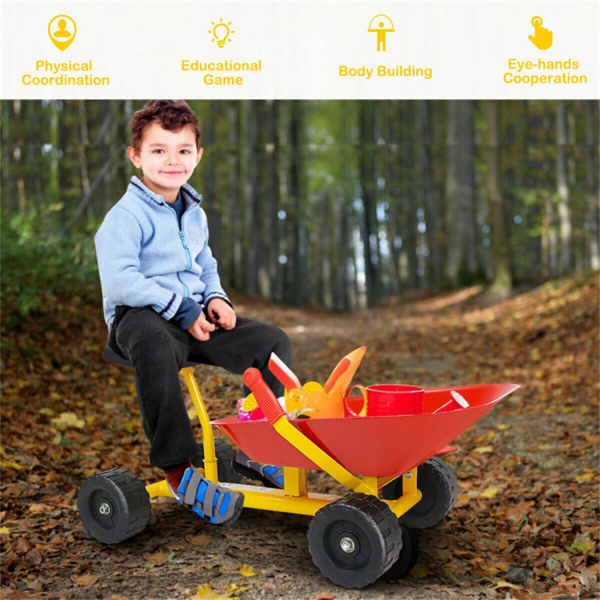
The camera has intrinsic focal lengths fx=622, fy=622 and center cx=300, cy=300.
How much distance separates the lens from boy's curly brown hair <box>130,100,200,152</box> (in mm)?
2652

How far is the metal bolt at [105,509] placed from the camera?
2656mm

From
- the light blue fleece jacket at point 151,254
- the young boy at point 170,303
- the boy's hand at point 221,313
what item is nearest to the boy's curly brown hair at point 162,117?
the young boy at point 170,303

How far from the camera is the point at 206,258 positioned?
2.90 m

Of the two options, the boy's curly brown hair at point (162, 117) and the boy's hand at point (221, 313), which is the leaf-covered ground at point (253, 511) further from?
the boy's curly brown hair at point (162, 117)

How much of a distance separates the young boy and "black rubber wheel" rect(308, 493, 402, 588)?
406mm

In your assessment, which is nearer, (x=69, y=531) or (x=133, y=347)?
(x=133, y=347)

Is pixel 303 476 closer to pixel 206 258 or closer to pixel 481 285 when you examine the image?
A: pixel 206 258

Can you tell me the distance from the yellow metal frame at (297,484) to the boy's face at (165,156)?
0.85 metres

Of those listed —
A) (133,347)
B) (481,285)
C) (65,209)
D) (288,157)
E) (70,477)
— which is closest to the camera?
(133,347)

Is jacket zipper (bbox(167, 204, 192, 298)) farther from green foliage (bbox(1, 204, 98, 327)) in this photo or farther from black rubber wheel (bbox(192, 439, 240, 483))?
green foliage (bbox(1, 204, 98, 327))
